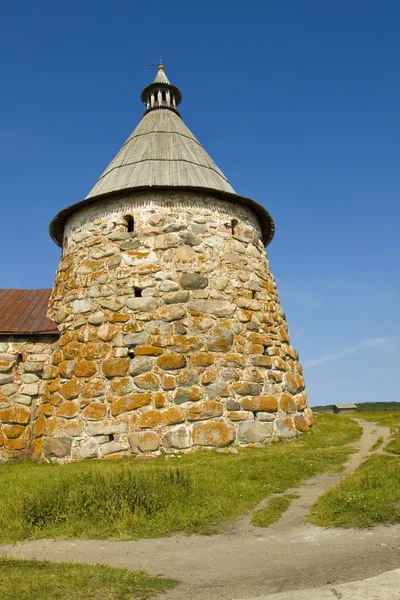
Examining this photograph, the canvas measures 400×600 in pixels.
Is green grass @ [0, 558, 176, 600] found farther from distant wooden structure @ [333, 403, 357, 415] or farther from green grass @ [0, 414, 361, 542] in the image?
distant wooden structure @ [333, 403, 357, 415]

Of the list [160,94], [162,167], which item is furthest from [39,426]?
[160,94]

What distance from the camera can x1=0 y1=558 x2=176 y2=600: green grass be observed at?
→ 3100mm

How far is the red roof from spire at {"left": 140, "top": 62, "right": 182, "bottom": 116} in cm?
696

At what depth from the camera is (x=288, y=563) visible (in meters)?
3.68

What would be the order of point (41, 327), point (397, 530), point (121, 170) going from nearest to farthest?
point (397, 530) < point (41, 327) < point (121, 170)

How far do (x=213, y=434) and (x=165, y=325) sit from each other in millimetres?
2481

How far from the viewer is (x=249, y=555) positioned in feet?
13.1

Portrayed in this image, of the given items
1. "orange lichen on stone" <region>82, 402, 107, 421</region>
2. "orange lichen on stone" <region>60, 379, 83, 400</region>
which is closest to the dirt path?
"orange lichen on stone" <region>82, 402, 107, 421</region>

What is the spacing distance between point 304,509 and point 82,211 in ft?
29.5

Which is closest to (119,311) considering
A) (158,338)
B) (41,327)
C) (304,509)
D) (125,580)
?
(158,338)

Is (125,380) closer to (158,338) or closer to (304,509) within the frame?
(158,338)

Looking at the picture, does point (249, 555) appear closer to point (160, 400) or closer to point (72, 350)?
point (160, 400)

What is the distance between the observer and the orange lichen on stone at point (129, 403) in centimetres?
926

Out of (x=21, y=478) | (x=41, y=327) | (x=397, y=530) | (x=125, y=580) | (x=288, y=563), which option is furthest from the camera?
(x=41, y=327)
